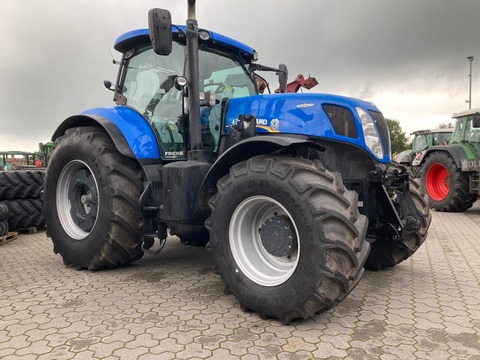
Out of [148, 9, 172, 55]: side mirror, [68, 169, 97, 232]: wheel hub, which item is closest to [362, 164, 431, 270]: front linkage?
[148, 9, 172, 55]: side mirror

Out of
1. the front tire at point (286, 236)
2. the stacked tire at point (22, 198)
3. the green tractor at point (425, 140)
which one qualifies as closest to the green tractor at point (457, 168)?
the green tractor at point (425, 140)

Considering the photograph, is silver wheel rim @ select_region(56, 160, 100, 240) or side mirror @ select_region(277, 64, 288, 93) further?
side mirror @ select_region(277, 64, 288, 93)

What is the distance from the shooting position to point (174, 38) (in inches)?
172

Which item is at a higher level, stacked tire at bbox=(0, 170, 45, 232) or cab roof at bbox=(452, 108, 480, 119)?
cab roof at bbox=(452, 108, 480, 119)

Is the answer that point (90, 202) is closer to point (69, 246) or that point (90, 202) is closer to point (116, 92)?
point (69, 246)

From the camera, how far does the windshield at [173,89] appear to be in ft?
14.5

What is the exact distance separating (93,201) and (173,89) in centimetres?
154

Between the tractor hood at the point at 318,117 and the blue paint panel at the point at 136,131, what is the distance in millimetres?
1222

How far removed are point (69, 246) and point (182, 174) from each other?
180 cm

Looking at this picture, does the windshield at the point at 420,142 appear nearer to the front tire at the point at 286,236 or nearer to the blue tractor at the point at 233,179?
the blue tractor at the point at 233,179

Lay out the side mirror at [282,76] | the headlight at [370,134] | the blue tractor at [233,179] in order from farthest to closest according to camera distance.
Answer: the side mirror at [282,76], the headlight at [370,134], the blue tractor at [233,179]

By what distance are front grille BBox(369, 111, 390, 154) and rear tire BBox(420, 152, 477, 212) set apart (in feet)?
21.2

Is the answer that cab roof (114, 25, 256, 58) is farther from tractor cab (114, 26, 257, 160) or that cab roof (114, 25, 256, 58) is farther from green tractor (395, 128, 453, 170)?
green tractor (395, 128, 453, 170)

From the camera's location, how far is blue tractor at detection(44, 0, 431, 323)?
9.93ft
